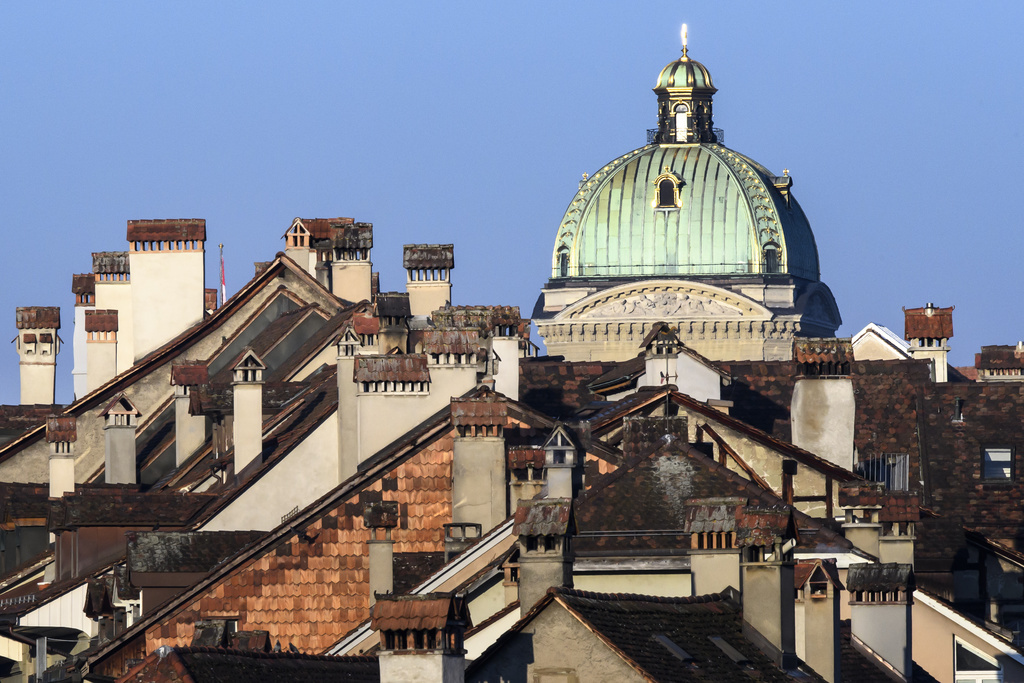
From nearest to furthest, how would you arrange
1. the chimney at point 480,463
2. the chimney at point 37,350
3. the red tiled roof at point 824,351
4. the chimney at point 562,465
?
the chimney at point 562,465 < the chimney at point 480,463 < the red tiled roof at point 824,351 < the chimney at point 37,350

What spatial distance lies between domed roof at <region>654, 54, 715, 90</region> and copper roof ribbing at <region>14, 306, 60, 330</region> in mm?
93152

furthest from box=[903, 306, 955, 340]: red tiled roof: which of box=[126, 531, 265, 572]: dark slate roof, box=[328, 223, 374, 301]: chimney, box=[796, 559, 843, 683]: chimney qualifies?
box=[796, 559, 843, 683]: chimney

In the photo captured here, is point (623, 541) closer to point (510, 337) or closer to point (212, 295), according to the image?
point (510, 337)

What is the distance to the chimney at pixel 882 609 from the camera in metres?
40.6

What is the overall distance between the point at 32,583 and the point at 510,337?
32.3 feet

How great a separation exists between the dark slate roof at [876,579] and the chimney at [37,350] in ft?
129

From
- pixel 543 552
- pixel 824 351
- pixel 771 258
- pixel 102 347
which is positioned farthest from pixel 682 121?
pixel 543 552

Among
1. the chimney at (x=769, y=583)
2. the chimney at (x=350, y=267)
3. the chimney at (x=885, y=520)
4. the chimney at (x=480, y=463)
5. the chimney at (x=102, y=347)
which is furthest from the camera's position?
the chimney at (x=102, y=347)

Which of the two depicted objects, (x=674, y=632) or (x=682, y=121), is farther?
(x=682, y=121)

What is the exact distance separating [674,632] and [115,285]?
39526 mm

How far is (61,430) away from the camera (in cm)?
5916

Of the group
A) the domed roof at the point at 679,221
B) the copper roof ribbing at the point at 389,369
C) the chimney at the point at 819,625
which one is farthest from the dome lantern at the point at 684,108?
the chimney at the point at 819,625

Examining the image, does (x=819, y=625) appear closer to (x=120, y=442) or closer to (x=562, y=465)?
(x=562, y=465)

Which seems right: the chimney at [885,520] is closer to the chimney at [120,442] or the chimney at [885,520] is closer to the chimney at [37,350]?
the chimney at [120,442]
